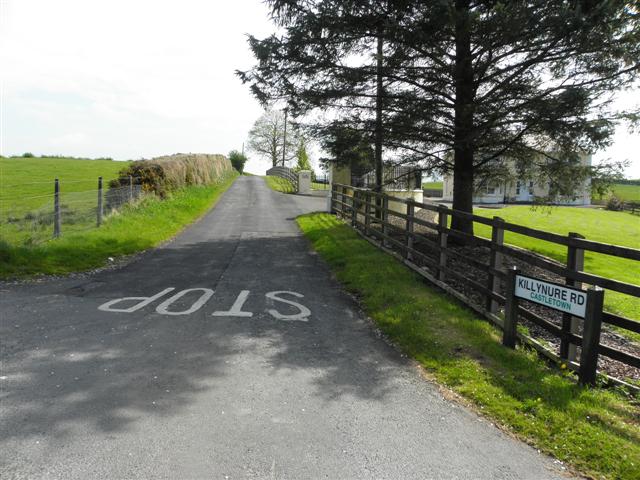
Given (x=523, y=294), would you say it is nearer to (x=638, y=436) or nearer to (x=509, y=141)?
(x=638, y=436)

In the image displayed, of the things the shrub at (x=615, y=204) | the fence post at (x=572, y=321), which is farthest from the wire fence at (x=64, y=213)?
the shrub at (x=615, y=204)

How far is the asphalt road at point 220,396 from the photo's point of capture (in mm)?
3467

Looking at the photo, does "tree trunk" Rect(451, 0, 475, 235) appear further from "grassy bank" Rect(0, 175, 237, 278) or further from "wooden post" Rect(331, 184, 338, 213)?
"grassy bank" Rect(0, 175, 237, 278)

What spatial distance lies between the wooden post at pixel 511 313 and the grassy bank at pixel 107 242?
27.8ft

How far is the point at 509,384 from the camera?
4.86 metres

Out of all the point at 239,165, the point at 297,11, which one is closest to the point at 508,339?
the point at 297,11

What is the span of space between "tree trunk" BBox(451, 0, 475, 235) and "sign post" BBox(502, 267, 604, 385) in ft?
18.5

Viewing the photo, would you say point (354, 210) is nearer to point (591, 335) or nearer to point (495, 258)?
point (495, 258)

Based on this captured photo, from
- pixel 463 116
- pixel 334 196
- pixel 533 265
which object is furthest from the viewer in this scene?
pixel 334 196

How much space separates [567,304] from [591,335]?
0.44 m

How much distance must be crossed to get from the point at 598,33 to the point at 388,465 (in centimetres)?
964

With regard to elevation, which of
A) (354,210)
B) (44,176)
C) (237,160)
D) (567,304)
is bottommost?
(567,304)

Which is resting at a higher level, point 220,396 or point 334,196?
point 334,196

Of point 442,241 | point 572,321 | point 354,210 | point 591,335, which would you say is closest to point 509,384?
point 591,335
